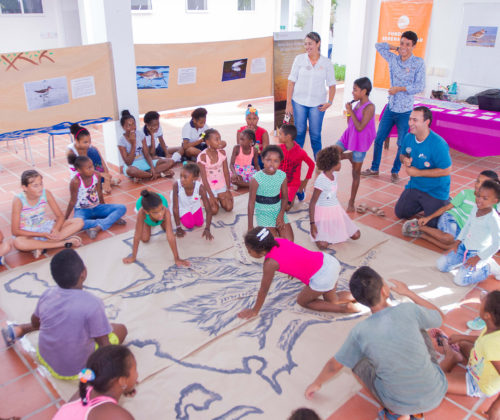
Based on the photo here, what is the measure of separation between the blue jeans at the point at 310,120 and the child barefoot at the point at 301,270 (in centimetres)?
304

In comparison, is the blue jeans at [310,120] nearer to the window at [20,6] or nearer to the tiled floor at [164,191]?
the tiled floor at [164,191]

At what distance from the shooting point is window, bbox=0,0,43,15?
34.5 ft

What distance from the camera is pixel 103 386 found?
189 centimetres

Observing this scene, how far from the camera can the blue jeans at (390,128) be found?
5676mm

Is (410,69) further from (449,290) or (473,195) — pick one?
(449,290)

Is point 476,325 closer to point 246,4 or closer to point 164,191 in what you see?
point 164,191

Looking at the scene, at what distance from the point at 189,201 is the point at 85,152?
1494 mm

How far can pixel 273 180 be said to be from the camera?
3963mm

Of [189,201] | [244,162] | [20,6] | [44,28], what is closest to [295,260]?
[189,201]

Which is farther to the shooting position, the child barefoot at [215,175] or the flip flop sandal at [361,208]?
the flip flop sandal at [361,208]

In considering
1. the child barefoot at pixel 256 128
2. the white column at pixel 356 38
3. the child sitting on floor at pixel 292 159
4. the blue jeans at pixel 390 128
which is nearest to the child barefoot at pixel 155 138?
the child barefoot at pixel 256 128

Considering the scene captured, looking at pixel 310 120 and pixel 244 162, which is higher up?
pixel 310 120

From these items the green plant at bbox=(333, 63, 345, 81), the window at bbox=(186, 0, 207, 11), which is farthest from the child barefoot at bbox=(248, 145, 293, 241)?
the green plant at bbox=(333, 63, 345, 81)

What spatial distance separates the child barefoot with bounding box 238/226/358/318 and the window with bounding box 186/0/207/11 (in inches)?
459
